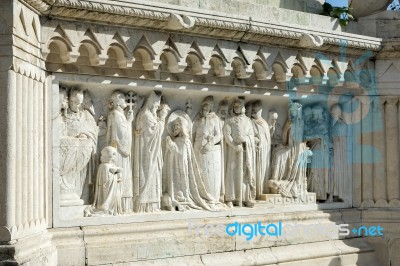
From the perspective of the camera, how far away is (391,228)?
397 inches

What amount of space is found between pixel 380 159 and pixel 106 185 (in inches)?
158

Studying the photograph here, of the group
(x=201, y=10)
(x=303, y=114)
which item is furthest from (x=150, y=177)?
(x=303, y=114)

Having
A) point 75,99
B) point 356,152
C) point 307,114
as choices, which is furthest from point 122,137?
point 356,152

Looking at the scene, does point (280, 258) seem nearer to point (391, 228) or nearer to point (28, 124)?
point (391, 228)

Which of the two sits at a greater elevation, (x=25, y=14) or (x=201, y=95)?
(x=25, y=14)

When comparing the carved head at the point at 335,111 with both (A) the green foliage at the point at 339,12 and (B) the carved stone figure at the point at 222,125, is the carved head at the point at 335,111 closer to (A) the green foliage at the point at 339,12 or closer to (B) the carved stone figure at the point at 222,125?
(A) the green foliage at the point at 339,12

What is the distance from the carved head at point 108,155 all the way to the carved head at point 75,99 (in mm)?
469

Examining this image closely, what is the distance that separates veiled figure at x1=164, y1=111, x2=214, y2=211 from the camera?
27.1 ft

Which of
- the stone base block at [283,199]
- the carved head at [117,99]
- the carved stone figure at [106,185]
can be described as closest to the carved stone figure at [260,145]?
the stone base block at [283,199]

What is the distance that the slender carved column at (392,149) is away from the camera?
10094 millimetres

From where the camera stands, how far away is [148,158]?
805 cm

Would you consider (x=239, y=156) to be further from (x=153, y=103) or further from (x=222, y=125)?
(x=153, y=103)

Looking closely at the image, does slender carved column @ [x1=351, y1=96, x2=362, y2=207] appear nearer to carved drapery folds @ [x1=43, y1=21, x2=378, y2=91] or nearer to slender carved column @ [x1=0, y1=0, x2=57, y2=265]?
carved drapery folds @ [x1=43, y1=21, x2=378, y2=91]

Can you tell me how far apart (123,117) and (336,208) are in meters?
3.39
